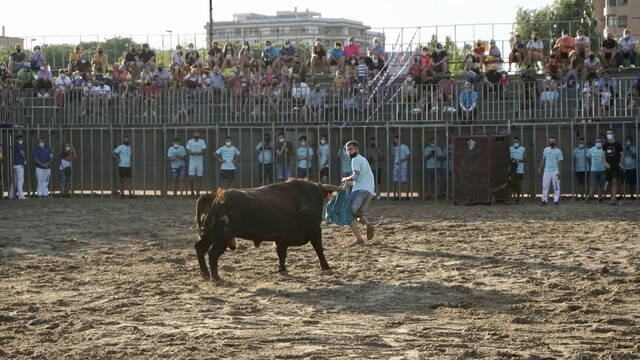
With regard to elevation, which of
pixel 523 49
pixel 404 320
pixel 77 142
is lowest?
pixel 404 320

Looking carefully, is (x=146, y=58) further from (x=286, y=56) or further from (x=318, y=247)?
(x=318, y=247)

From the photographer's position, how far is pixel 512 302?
12.6 meters

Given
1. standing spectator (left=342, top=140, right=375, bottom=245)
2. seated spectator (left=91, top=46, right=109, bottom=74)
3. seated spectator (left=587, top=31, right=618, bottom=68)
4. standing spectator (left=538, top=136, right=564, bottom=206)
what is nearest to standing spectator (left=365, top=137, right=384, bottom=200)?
standing spectator (left=538, top=136, right=564, bottom=206)

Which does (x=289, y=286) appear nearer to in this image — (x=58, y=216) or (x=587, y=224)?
(x=587, y=224)

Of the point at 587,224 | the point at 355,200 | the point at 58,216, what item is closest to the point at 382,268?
the point at 355,200

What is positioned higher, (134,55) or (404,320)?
(134,55)

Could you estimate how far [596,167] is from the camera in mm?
29500

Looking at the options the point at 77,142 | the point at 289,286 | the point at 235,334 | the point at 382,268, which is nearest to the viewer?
the point at 235,334

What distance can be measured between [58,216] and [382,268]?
12.5m

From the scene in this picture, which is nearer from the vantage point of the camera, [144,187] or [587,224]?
[587,224]

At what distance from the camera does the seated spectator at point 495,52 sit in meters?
33.8

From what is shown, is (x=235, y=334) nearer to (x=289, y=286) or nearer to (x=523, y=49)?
(x=289, y=286)

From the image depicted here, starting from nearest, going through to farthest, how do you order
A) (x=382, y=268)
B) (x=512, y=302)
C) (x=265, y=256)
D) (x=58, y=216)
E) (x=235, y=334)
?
(x=235, y=334), (x=512, y=302), (x=382, y=268), (x=265, y=256), (x=58, y=216)

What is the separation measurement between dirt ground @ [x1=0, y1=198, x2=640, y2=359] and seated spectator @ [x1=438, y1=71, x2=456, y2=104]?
9520 mm
